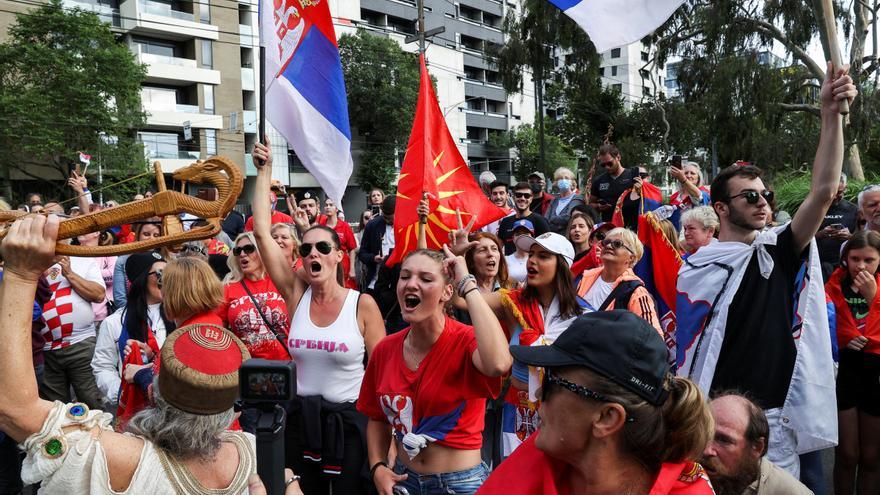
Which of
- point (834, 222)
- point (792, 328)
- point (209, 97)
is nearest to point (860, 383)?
point (792, 328)

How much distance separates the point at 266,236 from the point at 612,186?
5299mm

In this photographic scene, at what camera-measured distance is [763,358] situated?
302 cm

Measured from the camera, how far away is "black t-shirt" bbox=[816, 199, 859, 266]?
570 cm

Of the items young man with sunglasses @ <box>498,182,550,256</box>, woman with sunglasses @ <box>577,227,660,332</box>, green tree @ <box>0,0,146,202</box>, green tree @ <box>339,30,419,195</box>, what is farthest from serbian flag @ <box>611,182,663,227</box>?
green tree @ <box>339,30,419,195</box>

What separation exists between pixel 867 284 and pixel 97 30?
37.8 metres

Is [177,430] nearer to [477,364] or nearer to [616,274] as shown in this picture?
[477,364]

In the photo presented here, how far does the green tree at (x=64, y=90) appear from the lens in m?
31.9

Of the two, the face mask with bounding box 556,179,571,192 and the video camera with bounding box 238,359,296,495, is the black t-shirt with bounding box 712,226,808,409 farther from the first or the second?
the face mask with bounding box 556,179,571,192

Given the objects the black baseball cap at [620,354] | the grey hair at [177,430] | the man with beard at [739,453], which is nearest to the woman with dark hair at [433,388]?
the man with beard at [739,453]

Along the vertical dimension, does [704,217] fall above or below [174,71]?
below

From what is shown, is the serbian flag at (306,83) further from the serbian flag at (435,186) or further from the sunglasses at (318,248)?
the serbian flag at (435,186)

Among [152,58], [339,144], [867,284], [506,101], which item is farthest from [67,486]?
[506,101]

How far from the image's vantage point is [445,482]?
9.39 ft

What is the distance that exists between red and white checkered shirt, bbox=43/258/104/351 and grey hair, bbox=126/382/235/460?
3574mm
